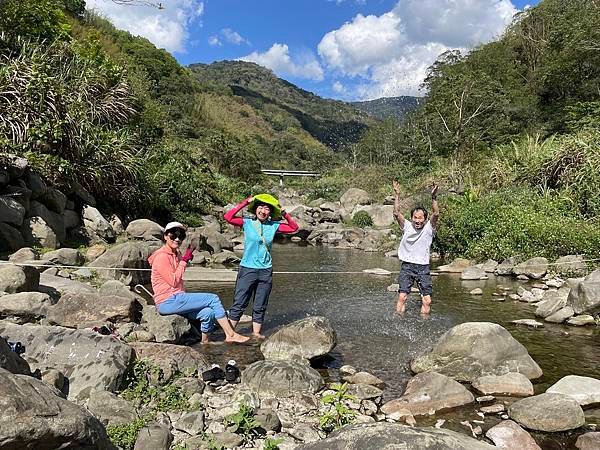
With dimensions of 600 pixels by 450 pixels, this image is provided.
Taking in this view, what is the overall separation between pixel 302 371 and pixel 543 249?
999 cm

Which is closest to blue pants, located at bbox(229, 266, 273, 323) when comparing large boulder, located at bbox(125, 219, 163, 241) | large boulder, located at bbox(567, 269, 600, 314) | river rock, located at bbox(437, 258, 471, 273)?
large boulder, located at bbox(567, 269, 600, 314)

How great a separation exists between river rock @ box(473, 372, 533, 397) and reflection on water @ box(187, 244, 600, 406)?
0.29 meters

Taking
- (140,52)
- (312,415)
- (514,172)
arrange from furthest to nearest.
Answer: (140,52), (514,172), (312,415)

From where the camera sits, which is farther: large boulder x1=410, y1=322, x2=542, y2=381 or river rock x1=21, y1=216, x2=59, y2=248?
river rock x1=21, y1=216, x2=59, y2=248

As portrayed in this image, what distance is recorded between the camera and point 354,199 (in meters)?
28.8

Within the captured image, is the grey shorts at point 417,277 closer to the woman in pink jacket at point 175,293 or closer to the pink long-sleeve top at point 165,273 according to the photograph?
the woman in pink jacket at point 175,293

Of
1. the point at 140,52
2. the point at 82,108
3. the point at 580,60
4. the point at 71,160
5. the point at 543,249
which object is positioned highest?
the point at 140,52

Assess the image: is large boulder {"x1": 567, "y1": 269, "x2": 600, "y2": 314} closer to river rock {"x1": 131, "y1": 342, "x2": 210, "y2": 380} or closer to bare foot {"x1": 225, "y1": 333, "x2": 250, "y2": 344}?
bare foot {"x1": 225, "y1": 333, "x2": 250, "y2": 344}

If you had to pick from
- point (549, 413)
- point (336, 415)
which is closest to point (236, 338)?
point (336, 415)

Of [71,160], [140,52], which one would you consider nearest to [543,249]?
[71,160]

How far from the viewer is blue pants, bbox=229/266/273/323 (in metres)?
7.08

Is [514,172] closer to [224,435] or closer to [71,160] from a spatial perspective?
[71,160]

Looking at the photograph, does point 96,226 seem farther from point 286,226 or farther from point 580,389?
point 580,389

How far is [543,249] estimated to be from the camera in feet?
43.2
